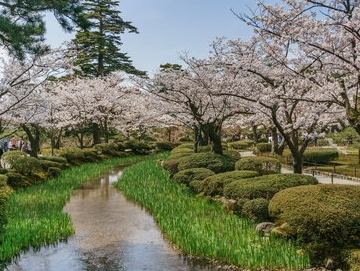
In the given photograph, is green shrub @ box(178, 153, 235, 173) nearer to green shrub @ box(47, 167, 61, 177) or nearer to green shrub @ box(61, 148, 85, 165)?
green shrub @ box(47, 167, 61, 177)

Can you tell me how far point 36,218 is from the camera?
900 centimetres

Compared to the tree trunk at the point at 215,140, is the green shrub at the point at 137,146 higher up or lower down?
lower down

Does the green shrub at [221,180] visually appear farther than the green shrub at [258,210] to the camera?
Yes

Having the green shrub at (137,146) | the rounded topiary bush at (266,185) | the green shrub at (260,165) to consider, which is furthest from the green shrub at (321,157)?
the green shrub at (137,146)

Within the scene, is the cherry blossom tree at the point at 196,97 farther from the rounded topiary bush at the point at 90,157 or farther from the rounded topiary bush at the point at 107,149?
the rounded topiary bush at the point at 107,149

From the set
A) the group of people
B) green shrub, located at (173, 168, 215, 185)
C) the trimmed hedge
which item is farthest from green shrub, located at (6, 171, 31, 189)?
the group of people

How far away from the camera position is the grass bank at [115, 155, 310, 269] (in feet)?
19.9

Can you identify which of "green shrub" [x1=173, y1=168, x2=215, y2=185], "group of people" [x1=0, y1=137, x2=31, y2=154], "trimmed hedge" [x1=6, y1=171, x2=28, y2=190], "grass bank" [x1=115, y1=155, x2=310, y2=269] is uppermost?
"group of people" [x1=0, y1=137, x2=31, y2=154]

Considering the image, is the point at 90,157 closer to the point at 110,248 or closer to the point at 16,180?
the point at 16,180

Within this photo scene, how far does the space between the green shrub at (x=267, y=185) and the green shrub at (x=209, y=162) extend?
4.40 metres

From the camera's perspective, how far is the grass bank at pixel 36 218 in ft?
23.8

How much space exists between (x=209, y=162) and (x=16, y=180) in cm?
777

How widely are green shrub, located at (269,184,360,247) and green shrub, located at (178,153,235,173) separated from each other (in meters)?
6.86

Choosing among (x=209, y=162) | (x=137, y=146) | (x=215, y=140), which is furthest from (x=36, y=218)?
(x=137, y=146)
